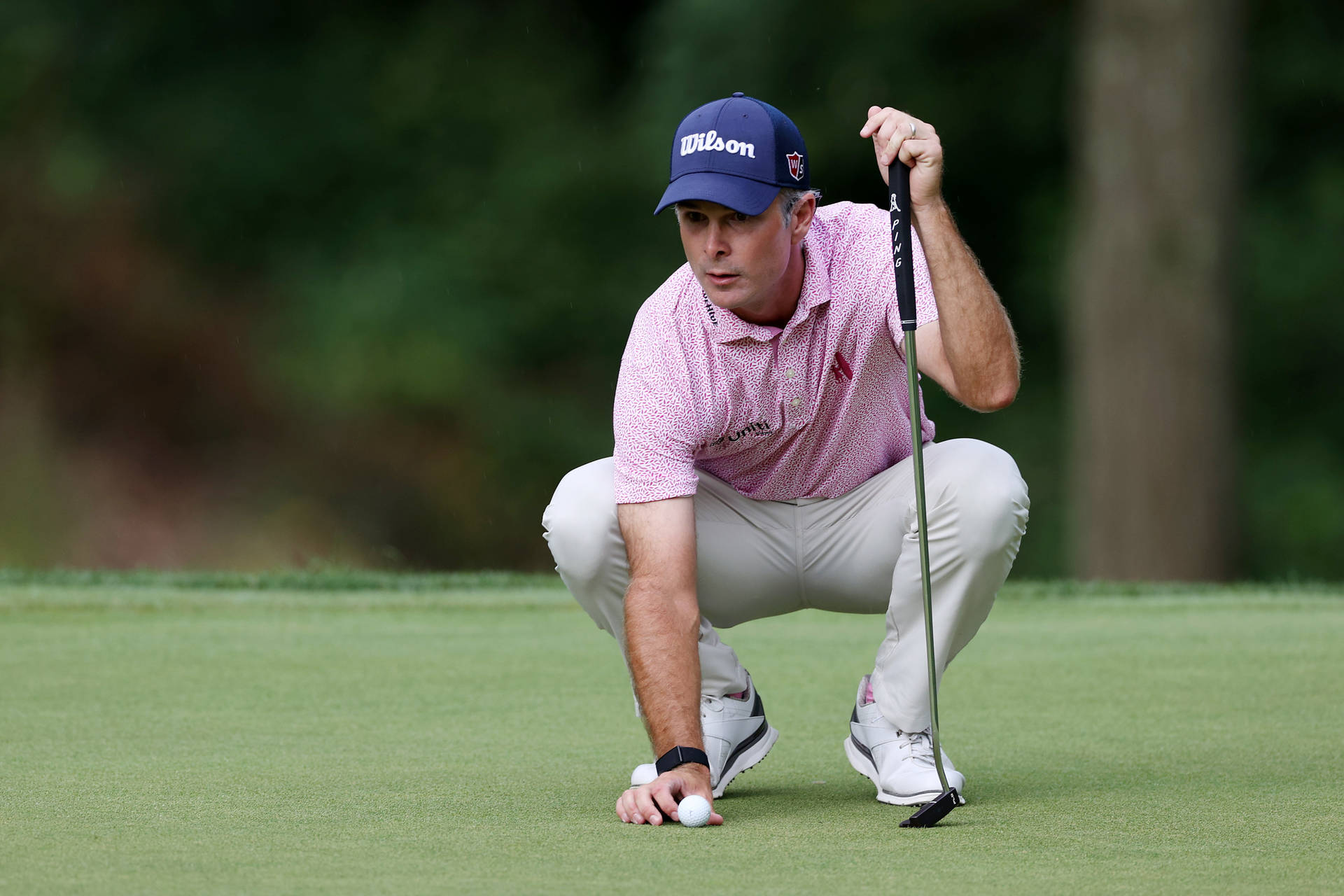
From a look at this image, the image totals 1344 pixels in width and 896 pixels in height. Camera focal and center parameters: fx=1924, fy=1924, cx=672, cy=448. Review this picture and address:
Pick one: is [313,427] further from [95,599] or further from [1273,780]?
[1273,780]

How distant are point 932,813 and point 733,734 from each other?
0.54m

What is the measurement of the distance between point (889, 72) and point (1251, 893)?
9071 mm

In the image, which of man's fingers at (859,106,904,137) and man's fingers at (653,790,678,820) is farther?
man's fingers at (859,106,904,137)

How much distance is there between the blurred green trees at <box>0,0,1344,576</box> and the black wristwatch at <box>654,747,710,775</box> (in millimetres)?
8355

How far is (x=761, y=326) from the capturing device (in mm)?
2900

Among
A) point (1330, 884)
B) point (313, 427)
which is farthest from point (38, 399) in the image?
point (1330, 884)

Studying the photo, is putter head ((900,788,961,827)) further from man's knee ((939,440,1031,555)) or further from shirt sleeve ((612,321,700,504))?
shirt sleeve ((612,321,700,504))

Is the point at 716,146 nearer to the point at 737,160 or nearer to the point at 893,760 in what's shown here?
the point at 737,160

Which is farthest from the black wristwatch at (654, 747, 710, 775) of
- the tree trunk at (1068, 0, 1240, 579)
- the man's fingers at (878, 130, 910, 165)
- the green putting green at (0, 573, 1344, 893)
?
the tree trunk at (1068, 0, 1240, 579)

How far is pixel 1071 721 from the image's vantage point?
11.4 feet

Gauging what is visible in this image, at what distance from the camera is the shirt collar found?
287cm

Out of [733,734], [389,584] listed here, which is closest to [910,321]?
[733,734]

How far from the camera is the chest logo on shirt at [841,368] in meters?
2.93

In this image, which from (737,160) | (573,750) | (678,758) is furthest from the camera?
(573,750)
